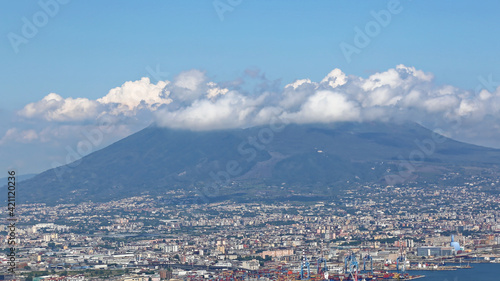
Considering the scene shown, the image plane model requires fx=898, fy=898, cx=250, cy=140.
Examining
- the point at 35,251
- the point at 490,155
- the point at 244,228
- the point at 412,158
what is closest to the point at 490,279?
the point at 35,251

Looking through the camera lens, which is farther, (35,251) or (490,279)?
(35,251)

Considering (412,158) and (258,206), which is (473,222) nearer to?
(258,206)

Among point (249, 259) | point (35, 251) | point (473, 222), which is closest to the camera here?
point (249, 259)

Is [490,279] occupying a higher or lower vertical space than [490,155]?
lower

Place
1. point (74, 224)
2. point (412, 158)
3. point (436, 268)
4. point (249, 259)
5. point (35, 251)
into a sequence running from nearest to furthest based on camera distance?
1. point (436, 268)
2. point (249, 259)
3. point (35, 251)
4. point (74, 224)
5. point (412, 158)

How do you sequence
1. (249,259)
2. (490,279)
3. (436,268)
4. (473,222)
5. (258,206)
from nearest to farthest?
(490,279) → (436,268) → (249,259) → (473,222) → (258,206)

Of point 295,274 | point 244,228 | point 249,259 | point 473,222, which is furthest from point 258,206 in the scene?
point 295,274

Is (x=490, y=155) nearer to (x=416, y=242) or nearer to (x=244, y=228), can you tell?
(x=244, y=228)

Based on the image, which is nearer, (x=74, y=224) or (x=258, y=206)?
(x=74, y=224)

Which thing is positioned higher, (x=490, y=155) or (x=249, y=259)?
(x=490, y=155)

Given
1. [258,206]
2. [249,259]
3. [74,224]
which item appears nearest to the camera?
[249,259]
